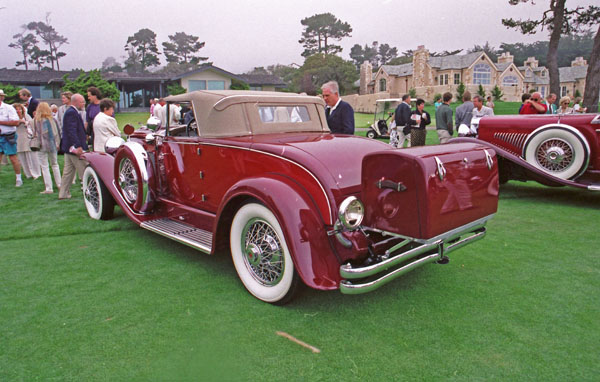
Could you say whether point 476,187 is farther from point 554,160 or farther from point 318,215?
point 554,160

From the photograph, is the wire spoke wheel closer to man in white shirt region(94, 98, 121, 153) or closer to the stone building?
man in white shirt region(94, 98, 121, 153)

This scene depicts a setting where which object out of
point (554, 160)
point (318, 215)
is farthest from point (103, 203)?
point (554, 160)

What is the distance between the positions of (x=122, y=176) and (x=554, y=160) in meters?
6.37

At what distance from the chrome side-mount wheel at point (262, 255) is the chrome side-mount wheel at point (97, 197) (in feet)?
9.80

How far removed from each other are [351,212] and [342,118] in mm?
3054

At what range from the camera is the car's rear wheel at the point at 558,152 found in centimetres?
614

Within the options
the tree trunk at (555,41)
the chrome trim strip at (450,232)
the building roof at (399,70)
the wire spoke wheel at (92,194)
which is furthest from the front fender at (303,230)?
the building roof at (399,70)

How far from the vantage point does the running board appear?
377 centimetres

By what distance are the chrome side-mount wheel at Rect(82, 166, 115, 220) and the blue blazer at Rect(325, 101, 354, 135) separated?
330cm

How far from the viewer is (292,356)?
2598mm

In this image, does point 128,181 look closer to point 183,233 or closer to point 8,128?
point 183,233

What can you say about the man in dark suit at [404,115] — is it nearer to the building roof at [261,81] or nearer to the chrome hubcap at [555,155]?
the chrome hubcap at [555,155]

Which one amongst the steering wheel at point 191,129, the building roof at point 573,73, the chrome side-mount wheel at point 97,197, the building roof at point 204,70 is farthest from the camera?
the building roof at point 573,73

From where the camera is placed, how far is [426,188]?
2666 mm
